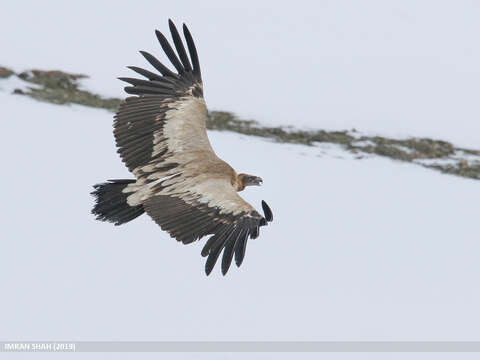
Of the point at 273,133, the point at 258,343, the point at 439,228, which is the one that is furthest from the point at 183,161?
the point at 273,133

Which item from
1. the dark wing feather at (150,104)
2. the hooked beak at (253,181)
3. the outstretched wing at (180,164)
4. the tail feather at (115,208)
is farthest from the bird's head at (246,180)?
the tail feather at (115,208)

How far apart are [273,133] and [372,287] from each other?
5.34m

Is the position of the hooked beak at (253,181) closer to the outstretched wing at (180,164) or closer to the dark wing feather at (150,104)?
the outstretched wing at (180,164)

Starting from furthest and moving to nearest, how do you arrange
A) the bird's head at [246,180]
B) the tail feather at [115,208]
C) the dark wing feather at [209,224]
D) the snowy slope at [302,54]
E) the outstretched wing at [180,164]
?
1. the snowy slope at [302,54]
2. the bird's head at [246,180]
3. the tail feather at [115,208]
4. the outstretched wing at [180,164]
5. the dark wing feather at [209,224]

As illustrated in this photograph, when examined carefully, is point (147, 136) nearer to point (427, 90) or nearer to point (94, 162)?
point (94, 162)

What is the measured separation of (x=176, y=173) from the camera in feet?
26.7

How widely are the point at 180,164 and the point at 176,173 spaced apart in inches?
3.9

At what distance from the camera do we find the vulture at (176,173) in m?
7.64

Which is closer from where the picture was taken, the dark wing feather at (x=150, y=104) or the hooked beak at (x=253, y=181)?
the dark wing feather at (x=150, y=104)

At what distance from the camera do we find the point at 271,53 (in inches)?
655

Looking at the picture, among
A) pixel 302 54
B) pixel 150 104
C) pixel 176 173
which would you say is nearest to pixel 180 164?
pixel 176 173

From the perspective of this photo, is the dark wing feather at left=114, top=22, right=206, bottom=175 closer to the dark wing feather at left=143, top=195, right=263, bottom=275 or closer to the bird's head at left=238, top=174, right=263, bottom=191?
the dark wing feather at left=143, top=195, right=263, bottom=275

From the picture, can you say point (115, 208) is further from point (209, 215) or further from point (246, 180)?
point (246, 180)

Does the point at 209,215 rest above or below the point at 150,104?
below
